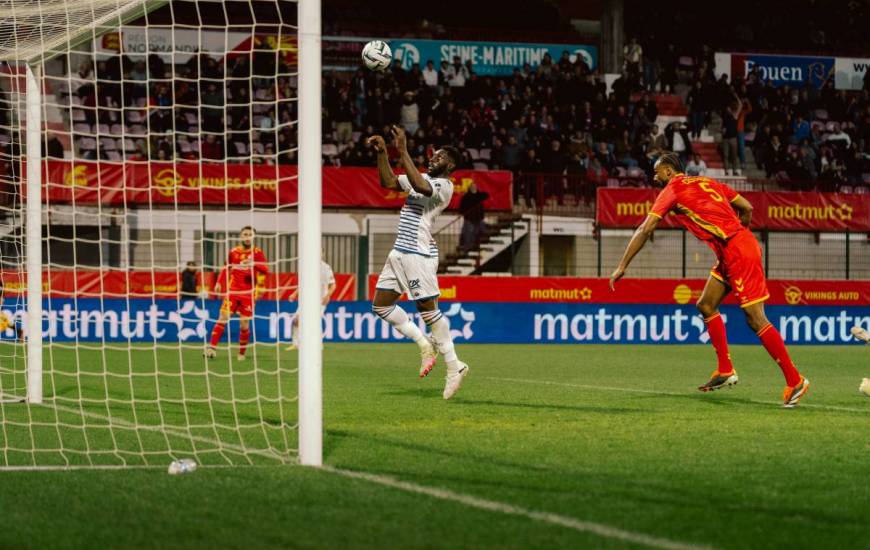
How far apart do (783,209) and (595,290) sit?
5.89 metres

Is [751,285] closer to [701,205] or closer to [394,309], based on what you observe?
[701,205]

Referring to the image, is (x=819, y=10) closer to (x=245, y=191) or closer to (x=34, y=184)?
(x=245, y=191)

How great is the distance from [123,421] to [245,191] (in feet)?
61.8

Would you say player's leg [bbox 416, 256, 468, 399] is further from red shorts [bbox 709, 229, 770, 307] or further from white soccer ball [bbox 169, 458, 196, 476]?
white soccer ball [bbox 169, 458, 196, 476]

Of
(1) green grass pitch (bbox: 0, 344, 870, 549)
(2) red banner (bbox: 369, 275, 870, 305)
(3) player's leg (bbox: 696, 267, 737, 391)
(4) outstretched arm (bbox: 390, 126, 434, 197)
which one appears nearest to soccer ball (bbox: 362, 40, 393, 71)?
(4) outstretched arm (bbox: 390, 126, 434, 197)

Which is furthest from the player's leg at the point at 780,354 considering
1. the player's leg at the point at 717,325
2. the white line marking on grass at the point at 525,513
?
the white line marking on grass at the point at 525,513

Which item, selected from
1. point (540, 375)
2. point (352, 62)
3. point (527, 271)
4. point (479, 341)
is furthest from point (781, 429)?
point (352, 62)

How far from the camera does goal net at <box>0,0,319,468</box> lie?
8.39 meters

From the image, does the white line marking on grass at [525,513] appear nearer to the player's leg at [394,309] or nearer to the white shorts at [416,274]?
the white shorts at [416,274]

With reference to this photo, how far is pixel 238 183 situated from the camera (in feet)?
91.5

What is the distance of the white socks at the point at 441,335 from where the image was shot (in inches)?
431

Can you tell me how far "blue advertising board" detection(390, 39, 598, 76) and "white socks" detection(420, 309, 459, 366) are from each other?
80.5ft

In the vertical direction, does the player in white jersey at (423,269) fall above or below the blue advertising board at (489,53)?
below

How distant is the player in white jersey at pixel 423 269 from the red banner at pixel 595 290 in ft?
45.8
